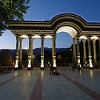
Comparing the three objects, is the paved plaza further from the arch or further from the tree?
the arch

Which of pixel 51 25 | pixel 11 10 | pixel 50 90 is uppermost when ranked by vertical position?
pixel 51 25

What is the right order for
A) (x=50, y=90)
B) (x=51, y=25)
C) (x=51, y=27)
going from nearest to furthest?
(x=50, y=90)
(x=51, y=25)
(x=51, y=27)

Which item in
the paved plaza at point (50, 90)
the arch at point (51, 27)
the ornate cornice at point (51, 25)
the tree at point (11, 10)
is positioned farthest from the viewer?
the arch at point (51, 27)

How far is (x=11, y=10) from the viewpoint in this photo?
79.5 feet

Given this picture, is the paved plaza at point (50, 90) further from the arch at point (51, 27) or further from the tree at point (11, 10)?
the arch at point (51, 27)

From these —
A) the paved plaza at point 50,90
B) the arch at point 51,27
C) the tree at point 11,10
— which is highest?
the arch at point 51,27

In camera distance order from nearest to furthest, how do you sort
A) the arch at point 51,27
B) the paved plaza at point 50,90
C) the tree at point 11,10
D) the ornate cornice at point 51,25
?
the paved plaza at point 50,90 → the tree at point 11,10 → the ornate cornice at point 51,25 → the arch at point 51,27

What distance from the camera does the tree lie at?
23.1 metres

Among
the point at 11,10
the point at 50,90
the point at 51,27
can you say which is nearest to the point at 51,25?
the point at 51,27

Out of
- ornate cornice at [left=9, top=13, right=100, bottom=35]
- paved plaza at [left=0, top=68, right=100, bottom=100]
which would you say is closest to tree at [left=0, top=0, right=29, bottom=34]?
paved plaza at [left=0, top=68, right=100, bottom=100]

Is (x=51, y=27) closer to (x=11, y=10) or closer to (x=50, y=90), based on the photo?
(x=11, y=10)

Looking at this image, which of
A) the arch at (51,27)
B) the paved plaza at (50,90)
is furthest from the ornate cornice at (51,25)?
the paved plaza at (50,90)

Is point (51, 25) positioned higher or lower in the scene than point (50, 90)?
higher

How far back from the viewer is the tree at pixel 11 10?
75.9 ft
